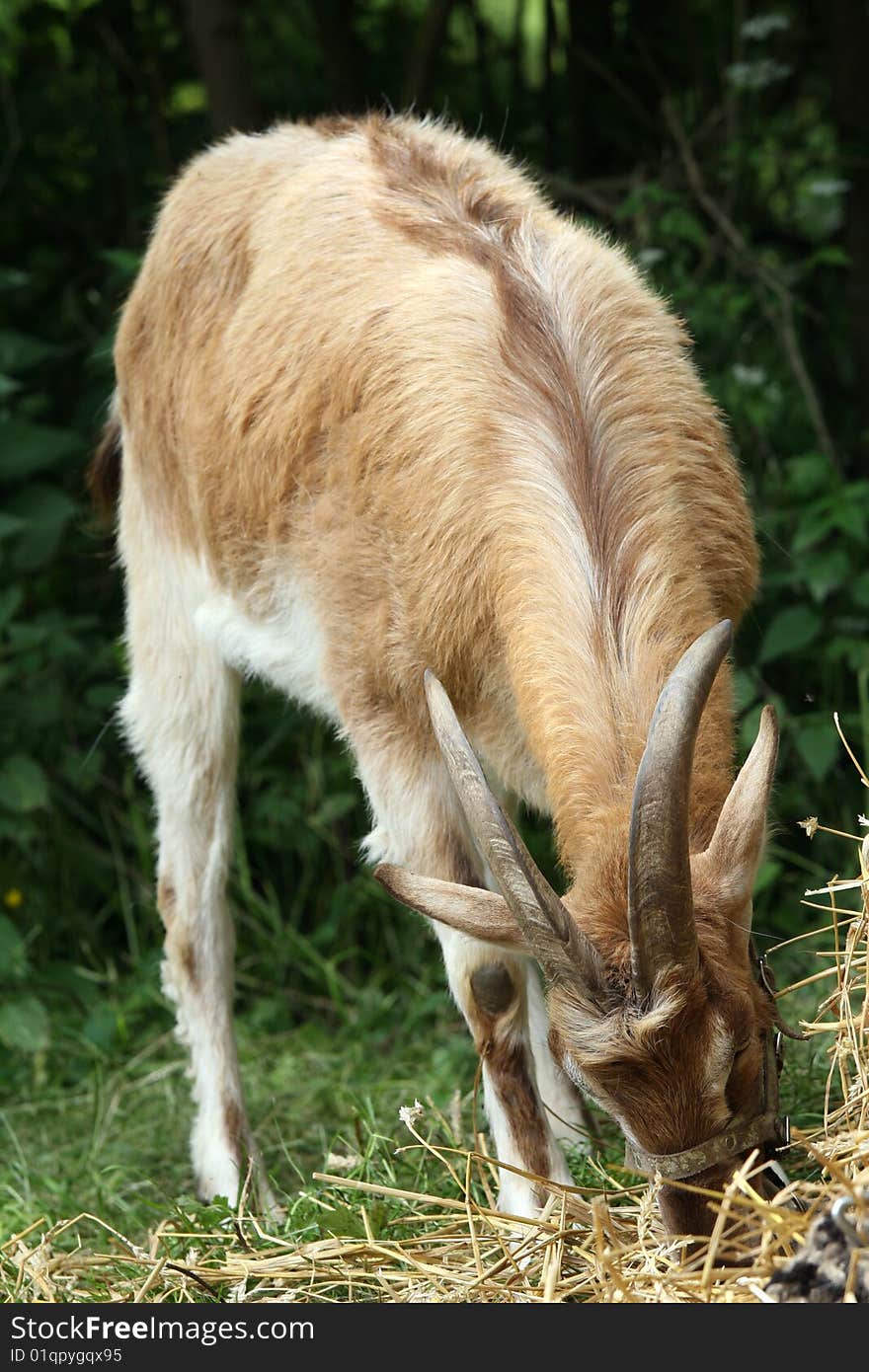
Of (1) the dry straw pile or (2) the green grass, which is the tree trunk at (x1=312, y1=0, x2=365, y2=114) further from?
(1) the dry straw pile

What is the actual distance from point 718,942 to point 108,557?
4751mm

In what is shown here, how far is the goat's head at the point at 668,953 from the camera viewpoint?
2729 millimetres

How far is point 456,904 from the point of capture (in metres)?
3.05

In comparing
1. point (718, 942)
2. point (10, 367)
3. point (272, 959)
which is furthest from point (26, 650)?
point (718, 942)

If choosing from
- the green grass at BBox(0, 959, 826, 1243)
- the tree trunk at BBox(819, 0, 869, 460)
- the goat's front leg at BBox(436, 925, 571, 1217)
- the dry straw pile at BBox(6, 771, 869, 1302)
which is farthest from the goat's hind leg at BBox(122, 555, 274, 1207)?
the tree trunk at BBox(819, 0, 869, 460)

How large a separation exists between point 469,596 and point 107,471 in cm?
231

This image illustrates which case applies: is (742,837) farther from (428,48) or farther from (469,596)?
(428,48)

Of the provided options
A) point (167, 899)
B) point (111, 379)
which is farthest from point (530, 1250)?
point (111, 379)

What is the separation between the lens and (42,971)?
6.11m

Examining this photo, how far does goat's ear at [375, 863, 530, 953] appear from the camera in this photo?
302 centimetres

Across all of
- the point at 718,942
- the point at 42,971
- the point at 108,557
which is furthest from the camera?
the point at 108,557

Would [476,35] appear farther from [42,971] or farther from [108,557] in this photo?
[42,971]

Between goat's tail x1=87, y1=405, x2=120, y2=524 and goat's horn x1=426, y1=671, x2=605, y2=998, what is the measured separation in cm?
292

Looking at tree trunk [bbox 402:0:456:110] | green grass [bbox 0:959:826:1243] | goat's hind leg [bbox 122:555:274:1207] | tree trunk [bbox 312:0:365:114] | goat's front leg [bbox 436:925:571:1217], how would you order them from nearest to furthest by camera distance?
goat's front leg [bbox 436:925:571:1217] → green grass [bbox 0:959:826:1243] → goat's hind leg [bbox 122:555:274:1207] → tree trunk [bbox 402:0:456:110] → tree trunk [bbox 312:0:365:114]
